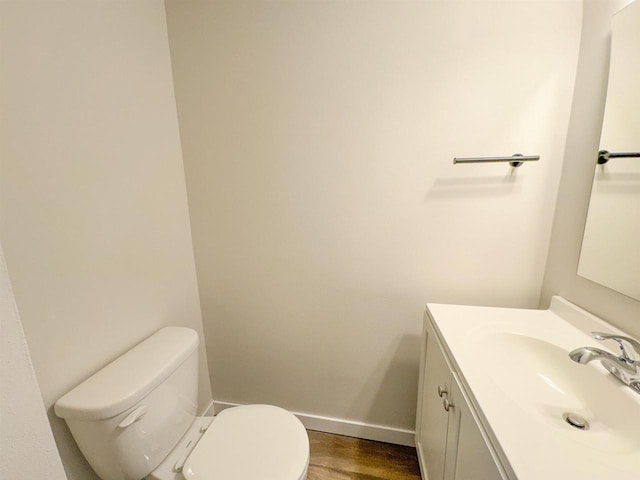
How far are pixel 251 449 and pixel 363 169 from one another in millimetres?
1178

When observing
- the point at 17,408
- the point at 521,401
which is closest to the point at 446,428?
the point at 521,401

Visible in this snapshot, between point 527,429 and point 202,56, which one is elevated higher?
point 202,56

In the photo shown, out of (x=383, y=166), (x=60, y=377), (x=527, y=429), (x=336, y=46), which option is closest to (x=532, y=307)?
(x=527, y=429)

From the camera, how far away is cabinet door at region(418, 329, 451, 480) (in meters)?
0.95

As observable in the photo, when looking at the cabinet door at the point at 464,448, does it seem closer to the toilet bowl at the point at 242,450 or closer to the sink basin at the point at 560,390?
the sink basin at the point at 560,390

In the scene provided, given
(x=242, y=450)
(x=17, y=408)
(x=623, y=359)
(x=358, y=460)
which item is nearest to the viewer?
(x=17, y=408)

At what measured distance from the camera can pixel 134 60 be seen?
3.53 feet

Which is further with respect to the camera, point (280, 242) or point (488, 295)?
point (280, 242)

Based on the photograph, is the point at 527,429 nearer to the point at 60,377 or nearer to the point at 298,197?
the point at 298,197

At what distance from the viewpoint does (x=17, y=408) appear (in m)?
0.42

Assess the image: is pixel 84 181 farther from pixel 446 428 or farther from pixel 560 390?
pixel 560 390

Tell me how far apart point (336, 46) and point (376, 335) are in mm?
1336

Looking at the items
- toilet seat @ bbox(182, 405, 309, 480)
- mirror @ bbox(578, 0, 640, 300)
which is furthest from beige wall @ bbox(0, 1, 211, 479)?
mirror @ bbox(578, 0, 640, 300)

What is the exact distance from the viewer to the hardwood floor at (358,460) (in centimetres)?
133
